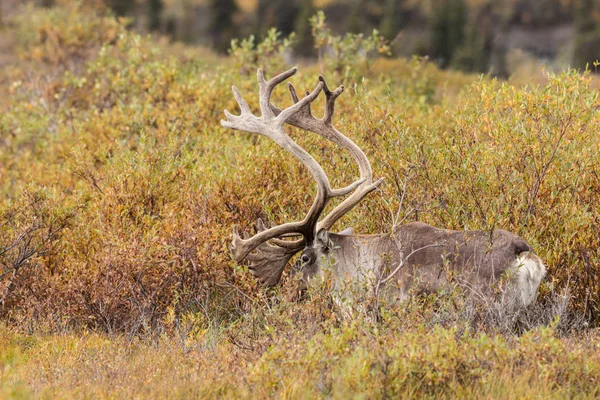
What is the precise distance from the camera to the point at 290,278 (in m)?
7.11

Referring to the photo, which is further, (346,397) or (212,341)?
(212,341)

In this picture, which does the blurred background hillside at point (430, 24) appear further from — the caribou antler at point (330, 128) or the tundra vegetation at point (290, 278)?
the caribou antler at point (330, 128)

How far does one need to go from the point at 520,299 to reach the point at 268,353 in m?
2.21

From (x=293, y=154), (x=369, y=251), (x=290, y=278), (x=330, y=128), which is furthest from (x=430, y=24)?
(x=290, y=278)

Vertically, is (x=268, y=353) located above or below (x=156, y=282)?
above

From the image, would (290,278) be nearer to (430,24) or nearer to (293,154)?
(293,154)

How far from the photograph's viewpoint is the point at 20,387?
518cm

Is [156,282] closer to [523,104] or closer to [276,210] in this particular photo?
[276,210]

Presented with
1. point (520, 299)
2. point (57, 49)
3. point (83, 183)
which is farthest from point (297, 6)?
point (520, 299)

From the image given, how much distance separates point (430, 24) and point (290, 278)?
5123cm

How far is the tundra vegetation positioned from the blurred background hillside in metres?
30.9

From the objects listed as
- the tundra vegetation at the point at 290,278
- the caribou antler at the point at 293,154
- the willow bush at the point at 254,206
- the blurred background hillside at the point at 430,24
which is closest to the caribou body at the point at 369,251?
the caribou antler at the point at 293,154

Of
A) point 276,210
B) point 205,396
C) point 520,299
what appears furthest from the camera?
Answer: point 276,210

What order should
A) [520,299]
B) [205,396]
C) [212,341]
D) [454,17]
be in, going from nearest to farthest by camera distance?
[205,396] < [520,299] < [212,341] < [454,17]
